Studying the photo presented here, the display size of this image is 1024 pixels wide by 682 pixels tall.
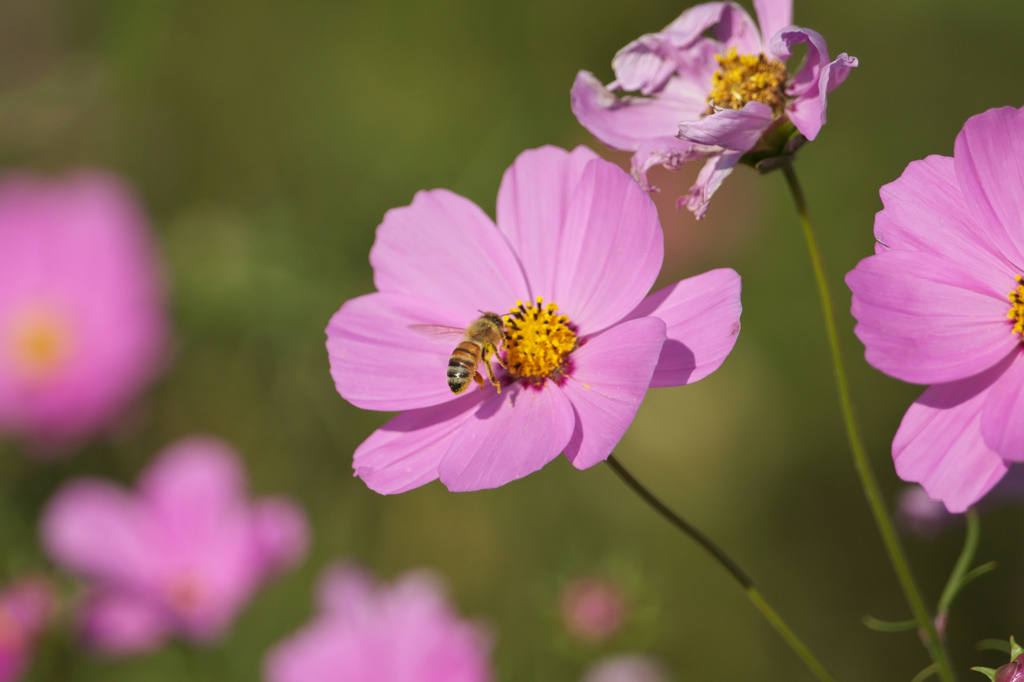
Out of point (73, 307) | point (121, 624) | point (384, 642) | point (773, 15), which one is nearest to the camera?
point (773, 15)

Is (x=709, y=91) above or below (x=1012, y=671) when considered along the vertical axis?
above

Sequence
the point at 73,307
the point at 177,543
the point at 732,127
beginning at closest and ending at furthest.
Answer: the point at 732,127 → the point at 177,543 → the point at 73,307

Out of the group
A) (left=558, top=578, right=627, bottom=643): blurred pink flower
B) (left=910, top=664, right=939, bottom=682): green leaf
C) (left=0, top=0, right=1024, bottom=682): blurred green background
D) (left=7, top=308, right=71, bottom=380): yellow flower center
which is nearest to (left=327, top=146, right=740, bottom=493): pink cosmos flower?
(left=910, top=664, right=939, bottom=682): green leaf

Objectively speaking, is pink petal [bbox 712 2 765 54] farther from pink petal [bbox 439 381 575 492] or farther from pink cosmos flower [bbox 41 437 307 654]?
pink cosmos flower [bbox 41 437 307 654]

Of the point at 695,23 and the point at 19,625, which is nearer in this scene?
the point at 695,23

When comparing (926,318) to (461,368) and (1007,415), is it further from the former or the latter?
(461,368)

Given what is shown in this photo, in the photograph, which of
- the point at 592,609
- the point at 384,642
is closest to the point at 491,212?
the point at 592,609

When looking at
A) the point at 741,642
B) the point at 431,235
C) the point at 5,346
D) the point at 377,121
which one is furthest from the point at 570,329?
the point at 377,121
